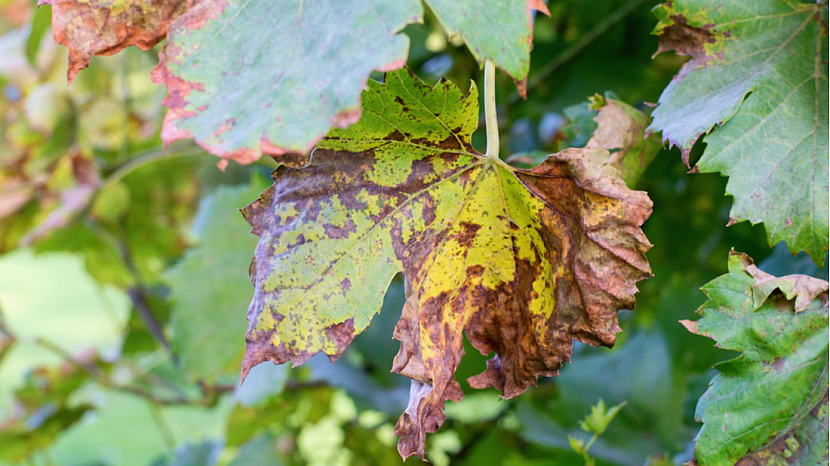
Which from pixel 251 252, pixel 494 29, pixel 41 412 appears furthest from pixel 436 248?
pixel 41 412

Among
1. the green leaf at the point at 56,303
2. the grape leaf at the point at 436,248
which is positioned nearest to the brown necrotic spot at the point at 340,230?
the grape leaf at the point at 436,248

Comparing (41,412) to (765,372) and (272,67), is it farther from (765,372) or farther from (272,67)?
(765,372)

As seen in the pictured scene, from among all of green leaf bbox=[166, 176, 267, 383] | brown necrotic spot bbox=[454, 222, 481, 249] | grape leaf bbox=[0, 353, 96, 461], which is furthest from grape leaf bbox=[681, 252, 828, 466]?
grape leaf bbox=[0, 353, 96, 461]

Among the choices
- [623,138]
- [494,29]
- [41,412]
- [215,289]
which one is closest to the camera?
[494,29]

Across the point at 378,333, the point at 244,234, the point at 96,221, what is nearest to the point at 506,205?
the point at 244,234

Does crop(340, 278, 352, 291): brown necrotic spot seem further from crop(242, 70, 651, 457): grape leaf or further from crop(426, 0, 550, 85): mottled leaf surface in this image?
crop(426, 0, 550, 85): mottled leaf surface
